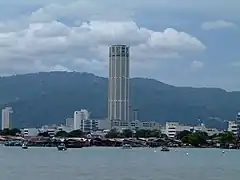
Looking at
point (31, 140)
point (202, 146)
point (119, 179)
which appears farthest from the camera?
point (31, 140)

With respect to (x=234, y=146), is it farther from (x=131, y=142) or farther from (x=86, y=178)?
(x=86, y=178)

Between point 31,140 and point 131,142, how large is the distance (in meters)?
27.5

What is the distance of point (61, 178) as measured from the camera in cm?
4731

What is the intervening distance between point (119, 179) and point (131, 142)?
13403cm

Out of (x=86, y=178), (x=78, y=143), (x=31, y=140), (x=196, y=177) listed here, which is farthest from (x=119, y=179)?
(x=31, y=140)

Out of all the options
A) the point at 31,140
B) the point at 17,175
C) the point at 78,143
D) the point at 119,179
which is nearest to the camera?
the point at 119,179

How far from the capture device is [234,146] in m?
170

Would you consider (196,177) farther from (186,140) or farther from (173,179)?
(186,140)

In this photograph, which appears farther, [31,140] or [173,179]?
[31,140]

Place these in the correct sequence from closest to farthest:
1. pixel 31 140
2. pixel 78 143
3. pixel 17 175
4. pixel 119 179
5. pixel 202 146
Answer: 1. pixel 119 179
2. pixel 17 175
3. pixel 78 143
4. pixel 202 146
5. pixel 31 140

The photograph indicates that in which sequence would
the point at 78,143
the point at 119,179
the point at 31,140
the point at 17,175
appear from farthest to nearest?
the point at 31,140
the point at 78,143
the point at 17,175
the point at 119,179

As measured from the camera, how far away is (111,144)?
181 meters

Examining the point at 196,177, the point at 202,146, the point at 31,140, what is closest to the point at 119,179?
the point at 196,177

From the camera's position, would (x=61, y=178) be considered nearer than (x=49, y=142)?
Yes
